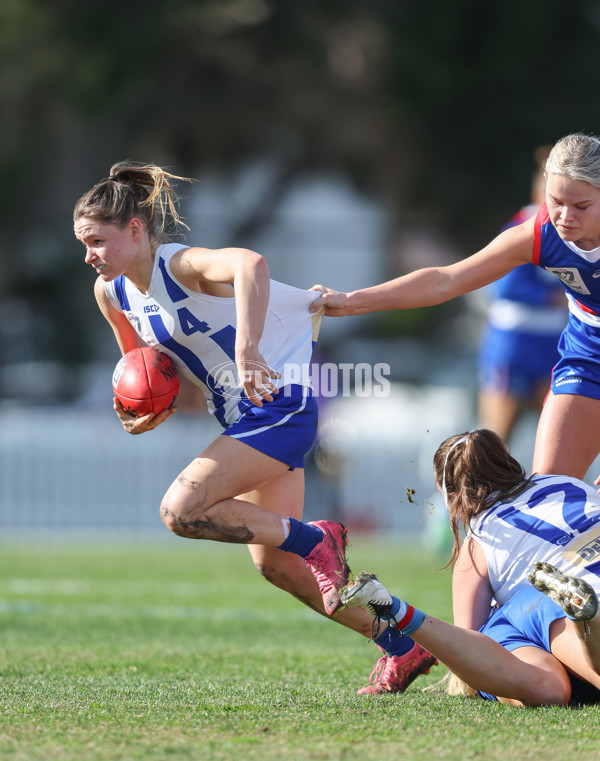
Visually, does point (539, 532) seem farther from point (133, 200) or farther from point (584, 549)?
point (133, 200)

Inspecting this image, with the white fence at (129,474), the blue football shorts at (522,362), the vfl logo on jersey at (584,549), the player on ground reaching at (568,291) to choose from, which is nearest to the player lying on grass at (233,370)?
the player on ground reaching at (568,291)

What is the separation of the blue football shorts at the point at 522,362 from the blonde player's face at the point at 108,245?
421cm

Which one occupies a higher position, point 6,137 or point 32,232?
point 6,137

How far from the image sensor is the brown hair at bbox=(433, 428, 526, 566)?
3.91m

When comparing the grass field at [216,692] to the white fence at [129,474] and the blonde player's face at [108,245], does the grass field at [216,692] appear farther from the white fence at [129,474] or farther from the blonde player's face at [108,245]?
the white fence at [129,474]

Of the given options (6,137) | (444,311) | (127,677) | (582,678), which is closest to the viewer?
(582,678)

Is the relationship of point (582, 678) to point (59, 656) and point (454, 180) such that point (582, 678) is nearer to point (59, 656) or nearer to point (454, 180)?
point (59, 656)

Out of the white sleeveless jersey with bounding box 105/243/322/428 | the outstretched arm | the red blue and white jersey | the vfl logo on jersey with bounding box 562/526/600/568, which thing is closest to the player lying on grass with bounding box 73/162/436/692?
the white sleeveless jersey with bounding box 105/243/322/428

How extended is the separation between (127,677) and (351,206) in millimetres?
34326


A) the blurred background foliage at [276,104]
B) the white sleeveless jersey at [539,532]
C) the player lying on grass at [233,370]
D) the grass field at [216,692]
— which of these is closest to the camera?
the grass field at [216,692]

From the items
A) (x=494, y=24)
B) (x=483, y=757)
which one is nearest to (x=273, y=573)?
(x=483, y=757)

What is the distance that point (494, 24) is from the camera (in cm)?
1705

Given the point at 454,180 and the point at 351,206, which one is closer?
the point at 454,180

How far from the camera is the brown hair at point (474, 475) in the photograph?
3.91m
